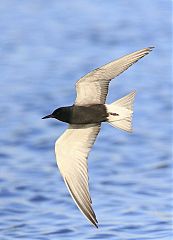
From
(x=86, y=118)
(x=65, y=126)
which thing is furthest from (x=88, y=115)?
(x=65, y=126)

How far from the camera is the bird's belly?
7426 mm

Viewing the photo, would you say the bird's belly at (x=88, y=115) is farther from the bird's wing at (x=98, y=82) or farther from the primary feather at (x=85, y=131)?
the bird's wing at (x=98, y=82)

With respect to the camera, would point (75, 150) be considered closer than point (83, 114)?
No

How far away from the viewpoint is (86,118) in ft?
24.4

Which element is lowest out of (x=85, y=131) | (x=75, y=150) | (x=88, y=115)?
(x=75, y=150)

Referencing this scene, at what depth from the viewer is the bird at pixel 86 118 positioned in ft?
24.1

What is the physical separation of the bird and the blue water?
1107mm

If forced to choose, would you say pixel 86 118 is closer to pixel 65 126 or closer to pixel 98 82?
pixel 98 82

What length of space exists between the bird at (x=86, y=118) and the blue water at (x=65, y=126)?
111 centimetres

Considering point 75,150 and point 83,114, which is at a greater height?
point 83,114

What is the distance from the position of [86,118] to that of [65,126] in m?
5.68

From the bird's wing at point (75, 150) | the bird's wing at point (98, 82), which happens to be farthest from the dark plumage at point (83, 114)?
the bird's wing at point (75, 150)

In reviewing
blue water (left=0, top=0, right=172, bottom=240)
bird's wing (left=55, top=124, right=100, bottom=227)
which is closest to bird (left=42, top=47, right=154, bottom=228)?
bird's wing (left=55, top=124, right=100, bottom=227)

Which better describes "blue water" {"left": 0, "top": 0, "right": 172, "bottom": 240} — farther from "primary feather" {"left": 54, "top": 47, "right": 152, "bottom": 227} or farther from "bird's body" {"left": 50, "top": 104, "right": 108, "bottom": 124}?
"bird's body" {"left": 50, "top": 104, "right": 108, "bottom": 124}
